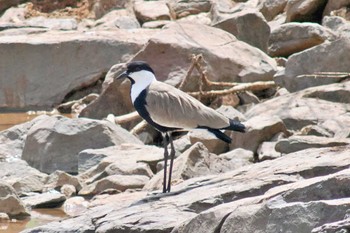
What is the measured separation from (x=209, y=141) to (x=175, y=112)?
131 inches

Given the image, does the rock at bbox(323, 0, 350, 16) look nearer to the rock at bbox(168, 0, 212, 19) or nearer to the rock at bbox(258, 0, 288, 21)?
the rock at bbox(258, 0, 288, 21)

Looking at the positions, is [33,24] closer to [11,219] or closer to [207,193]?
[11,219]

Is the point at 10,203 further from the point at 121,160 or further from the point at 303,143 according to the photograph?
the point at 303,143

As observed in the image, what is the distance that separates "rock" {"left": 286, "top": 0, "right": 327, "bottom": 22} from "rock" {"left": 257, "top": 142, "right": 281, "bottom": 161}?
22.3ft

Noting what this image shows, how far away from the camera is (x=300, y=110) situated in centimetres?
1212

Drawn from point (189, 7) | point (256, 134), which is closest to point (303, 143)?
point (256, 134)

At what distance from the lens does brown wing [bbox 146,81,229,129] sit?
26.8 feet

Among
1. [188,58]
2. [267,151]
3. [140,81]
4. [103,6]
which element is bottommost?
[103,6]

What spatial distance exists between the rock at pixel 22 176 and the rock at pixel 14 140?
0.92 m

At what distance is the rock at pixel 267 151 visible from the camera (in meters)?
10.8

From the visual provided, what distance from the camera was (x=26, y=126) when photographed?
13.1 meters

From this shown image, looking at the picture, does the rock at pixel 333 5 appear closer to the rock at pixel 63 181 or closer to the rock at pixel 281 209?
the rock at pixel 63 181

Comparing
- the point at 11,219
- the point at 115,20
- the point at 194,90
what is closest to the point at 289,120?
the point at 194,90

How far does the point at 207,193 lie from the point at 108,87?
7474mm
